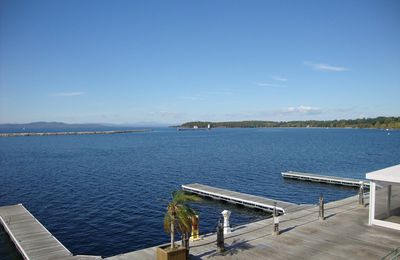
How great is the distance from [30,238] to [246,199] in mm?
17991

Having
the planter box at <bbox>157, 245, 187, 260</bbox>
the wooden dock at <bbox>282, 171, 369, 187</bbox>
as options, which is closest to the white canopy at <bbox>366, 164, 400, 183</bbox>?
the planter box at <bbox>157, 245, 187, 260</bbox>

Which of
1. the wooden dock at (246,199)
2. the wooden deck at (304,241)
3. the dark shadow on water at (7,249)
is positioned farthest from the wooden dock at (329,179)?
the dark shadow on water at (7,249)

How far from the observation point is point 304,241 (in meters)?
15.0

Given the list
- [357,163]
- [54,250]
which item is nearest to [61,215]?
[54,250]

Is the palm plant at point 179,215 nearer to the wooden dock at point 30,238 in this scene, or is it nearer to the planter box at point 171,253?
the planter box at point 171,253

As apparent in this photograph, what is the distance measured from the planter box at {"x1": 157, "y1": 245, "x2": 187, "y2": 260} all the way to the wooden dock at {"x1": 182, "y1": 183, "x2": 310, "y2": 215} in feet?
48.4

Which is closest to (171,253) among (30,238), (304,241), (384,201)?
(304,241)

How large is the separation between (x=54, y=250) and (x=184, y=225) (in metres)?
8.66

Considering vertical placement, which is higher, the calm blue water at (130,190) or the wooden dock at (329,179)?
the wooden dock at (329,179)

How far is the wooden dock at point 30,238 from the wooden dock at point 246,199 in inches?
628

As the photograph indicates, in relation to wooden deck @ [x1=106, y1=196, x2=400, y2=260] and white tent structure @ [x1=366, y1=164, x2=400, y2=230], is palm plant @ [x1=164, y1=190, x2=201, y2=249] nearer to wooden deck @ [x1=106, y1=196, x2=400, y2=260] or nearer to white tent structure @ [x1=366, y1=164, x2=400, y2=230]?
wooden deck @ [x1=106, y1=196, x2=400, y2=260]

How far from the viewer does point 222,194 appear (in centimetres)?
3275

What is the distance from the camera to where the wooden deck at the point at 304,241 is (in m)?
13.4

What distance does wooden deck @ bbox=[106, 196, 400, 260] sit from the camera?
13.4 meters
